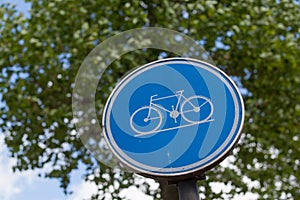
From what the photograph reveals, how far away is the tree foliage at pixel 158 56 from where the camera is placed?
7695mm

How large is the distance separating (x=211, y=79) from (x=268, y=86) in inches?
245

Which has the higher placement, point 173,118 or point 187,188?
point 173,118

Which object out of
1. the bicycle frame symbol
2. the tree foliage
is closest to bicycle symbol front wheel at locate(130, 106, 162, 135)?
the bicycle frame symbol

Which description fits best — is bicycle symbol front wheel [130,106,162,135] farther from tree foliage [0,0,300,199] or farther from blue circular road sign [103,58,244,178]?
tree foliage [0,0,300,199]

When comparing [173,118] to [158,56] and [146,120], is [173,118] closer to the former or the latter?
[146,120]

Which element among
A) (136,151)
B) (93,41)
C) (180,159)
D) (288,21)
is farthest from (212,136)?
(288,21)

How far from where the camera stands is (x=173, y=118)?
215cm

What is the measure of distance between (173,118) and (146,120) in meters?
0.13

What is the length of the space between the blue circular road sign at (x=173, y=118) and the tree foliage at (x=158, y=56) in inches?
201

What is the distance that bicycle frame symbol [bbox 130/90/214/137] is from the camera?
2.15m

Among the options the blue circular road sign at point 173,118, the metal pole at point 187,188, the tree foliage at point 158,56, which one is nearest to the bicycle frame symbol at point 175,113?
the blue circular road sign at point 173,118

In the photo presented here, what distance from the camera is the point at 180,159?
2111 millimetres

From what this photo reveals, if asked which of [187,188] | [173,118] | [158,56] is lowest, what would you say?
[187,188]

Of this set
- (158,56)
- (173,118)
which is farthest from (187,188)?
(158,56)
